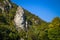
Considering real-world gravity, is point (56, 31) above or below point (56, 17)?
below

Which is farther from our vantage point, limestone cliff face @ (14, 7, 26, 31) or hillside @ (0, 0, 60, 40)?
limestone cliff face @ (14, 7, 26, 31)

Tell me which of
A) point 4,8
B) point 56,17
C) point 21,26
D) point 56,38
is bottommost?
point 56,38

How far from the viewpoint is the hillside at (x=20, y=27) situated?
63000mm

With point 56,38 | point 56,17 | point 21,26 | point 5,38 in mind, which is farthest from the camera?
point 21,26

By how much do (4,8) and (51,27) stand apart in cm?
12778

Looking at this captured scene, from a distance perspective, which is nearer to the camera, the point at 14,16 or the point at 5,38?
the point at 5,38

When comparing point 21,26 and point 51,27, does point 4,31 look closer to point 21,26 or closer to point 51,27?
point 51,27

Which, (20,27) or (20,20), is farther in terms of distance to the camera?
(20,20)

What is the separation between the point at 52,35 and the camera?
58188mm

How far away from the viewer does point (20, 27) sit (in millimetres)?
166500

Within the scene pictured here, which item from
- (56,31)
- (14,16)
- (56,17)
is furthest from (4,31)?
(14,16)

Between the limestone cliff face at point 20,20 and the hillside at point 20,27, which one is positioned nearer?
the hillside at point 20,27

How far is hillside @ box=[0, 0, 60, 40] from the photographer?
6300 cm

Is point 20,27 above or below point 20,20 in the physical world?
below
